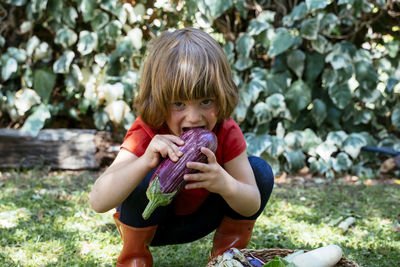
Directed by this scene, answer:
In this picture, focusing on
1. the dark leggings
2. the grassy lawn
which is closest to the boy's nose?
the dark leggings

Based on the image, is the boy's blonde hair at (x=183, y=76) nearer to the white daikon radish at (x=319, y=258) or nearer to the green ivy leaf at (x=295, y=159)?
the white daikon radish at (x=319, y=258)

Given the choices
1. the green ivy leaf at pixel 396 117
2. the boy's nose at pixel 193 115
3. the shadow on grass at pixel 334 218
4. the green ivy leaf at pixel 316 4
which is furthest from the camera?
the green ivy leaf at pixel 396 117

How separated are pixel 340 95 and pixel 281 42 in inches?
25.9

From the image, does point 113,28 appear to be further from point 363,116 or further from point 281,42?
point 363,116

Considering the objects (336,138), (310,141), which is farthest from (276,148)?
(336,138)

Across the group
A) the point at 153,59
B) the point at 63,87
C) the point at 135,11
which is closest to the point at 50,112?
the point at 63,87

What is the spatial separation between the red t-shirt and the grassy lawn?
1.23ft

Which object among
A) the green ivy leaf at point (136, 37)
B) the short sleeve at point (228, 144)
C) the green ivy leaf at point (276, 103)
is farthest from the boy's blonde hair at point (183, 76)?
the green ivy leaf at point (136, 37)

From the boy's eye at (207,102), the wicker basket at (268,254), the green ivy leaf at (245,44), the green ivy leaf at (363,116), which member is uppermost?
the boy's eye at (207,102)

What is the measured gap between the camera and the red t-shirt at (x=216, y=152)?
1.72m

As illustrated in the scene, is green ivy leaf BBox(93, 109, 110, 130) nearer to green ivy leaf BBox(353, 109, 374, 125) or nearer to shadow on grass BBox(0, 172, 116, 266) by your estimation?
shadow on grass BBox(0, 172, 116, 266)

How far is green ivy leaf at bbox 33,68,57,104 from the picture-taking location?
4082mm

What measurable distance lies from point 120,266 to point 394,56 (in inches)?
126

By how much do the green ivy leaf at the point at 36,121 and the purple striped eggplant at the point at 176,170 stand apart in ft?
8.83
